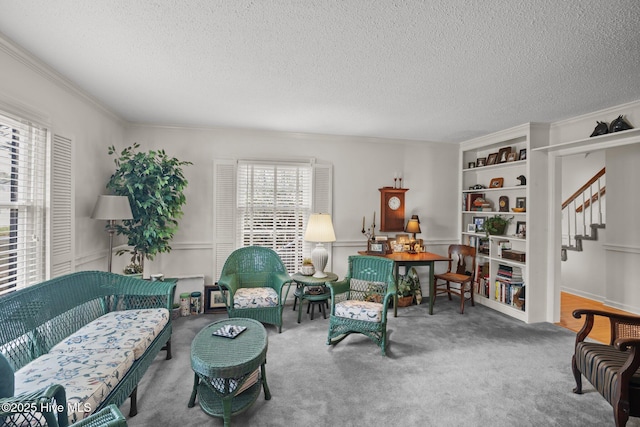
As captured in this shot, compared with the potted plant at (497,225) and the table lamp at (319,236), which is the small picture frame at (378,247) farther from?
the potted plant at (497,225)

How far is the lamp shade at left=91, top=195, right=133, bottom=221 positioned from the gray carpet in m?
1.48

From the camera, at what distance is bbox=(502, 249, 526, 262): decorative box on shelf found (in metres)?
4.13

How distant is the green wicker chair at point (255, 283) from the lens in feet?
11.4

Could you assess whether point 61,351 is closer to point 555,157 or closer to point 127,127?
point 127,127

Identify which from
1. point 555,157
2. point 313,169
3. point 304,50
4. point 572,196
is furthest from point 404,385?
point 572,196

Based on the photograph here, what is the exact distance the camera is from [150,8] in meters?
1.76

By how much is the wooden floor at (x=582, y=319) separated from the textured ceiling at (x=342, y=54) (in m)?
2.65

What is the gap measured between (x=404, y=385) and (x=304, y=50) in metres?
2.75

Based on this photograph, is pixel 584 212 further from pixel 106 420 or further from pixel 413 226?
pixel 106 420

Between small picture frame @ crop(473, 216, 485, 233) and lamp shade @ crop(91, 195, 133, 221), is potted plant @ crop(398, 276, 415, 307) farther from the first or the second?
lamp shade @ crop(91, 195, 133, 221)

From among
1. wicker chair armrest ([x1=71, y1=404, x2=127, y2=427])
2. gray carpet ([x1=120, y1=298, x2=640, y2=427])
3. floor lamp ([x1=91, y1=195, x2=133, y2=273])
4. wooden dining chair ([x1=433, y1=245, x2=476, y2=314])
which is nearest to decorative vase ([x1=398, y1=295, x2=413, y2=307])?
wooden dining chair ([x1=433, y1=245, x2=476, y2=314])

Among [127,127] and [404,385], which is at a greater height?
[127,127]

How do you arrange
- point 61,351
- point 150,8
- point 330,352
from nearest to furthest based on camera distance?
point 150,8
point 61,351
point 330,352

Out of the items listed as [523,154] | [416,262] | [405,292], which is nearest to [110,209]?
[416,262]
